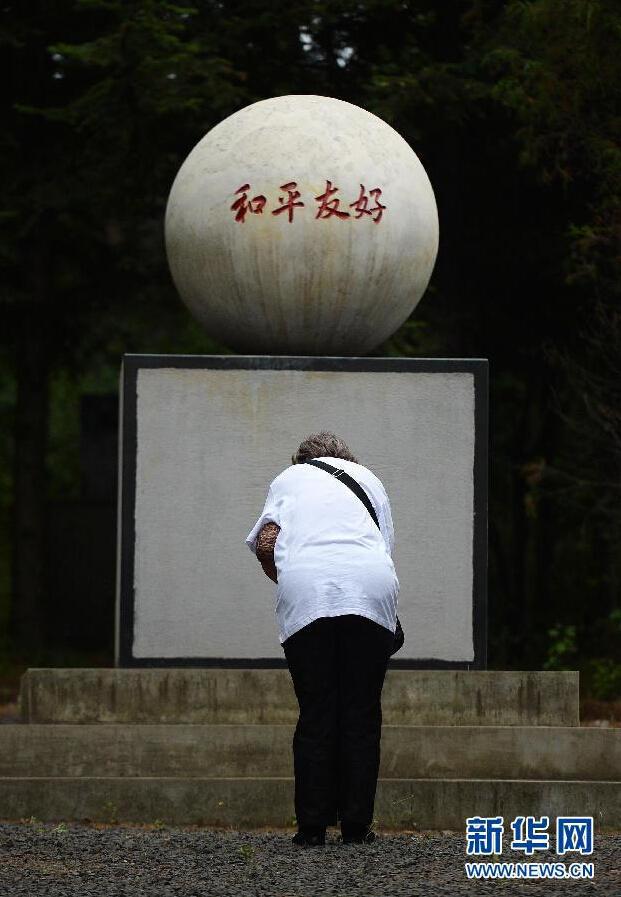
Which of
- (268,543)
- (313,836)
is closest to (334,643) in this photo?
(268,543)

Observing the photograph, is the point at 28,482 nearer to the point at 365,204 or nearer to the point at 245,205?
the point at 245,205

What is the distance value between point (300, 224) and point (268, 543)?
2.34 meters

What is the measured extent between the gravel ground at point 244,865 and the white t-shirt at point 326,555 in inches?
34.3

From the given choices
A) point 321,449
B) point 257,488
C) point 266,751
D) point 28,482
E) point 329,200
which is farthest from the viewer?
point 28,482

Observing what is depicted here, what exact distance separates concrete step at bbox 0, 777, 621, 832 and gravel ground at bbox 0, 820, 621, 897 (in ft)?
0.64

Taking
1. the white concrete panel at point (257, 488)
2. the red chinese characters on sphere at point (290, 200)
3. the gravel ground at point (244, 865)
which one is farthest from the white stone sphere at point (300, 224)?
the gravel ground at point (244, 865)

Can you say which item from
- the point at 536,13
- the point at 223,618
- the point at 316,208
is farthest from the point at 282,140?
the point at 536,13

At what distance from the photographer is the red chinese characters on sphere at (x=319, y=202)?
8.48 metres

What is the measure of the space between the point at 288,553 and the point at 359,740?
0.77 m

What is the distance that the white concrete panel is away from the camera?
862cm

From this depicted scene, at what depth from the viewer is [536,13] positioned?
1296 cm

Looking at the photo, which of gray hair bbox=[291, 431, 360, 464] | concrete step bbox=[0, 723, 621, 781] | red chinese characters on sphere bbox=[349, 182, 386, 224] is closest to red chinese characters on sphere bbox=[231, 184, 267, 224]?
red chinese characters on sphere bbox=[349, 182, 386, 224]

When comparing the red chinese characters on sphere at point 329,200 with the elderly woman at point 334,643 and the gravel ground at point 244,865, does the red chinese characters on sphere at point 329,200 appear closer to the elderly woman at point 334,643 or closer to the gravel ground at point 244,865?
the elderly woman at point 334,643

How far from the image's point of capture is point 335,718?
6555mm
